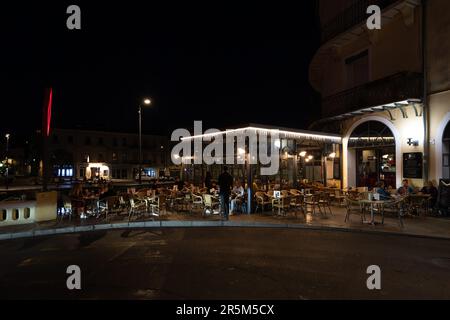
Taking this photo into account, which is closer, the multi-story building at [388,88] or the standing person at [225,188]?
the standing person at [225,188]

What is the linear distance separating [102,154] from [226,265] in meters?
48.4

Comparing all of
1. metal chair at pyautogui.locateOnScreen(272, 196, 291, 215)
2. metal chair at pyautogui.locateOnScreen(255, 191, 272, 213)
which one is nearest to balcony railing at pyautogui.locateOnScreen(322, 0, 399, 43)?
metal chair at pyautogui.locateOnScreen(272, 196, 291, 215)

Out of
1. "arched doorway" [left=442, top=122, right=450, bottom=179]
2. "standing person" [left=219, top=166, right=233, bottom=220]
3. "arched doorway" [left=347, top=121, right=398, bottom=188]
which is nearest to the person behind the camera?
"standing person" [left=219, top=166, right=233, bottom=220]

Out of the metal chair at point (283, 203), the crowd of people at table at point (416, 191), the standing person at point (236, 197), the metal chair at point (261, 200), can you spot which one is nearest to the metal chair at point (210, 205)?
the standing person at point (236, 197)

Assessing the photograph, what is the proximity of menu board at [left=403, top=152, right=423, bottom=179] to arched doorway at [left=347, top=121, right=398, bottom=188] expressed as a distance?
2.22 ft

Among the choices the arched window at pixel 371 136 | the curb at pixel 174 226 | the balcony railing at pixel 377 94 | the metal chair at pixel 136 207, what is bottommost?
the curb at pixel 174 226

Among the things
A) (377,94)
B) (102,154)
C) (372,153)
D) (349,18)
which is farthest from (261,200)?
(102,154)

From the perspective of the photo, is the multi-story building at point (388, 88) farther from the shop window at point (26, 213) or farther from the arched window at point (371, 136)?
the shop window at point (26, 213)

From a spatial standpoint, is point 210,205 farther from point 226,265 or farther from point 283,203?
point 226,265

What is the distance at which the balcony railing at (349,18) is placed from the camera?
585 inches

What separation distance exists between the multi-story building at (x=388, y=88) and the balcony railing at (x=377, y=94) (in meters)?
0.04

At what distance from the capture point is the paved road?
15.5 ft

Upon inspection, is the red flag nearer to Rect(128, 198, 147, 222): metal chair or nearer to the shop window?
the shop window
